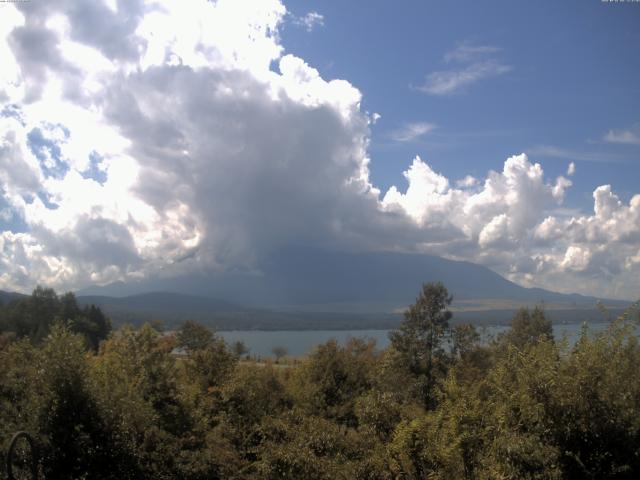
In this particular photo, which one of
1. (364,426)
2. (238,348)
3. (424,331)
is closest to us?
(364,426)

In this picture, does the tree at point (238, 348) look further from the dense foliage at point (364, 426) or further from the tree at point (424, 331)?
the dense foliage at point (364, 426)

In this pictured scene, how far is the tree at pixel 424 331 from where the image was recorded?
1510 inches

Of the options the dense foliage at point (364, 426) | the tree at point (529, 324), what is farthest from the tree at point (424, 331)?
the dense foliage at point (364, 426)

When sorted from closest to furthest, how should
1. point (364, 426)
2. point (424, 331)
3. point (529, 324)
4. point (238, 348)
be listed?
1. point (364, 426)
2. point (424, 331)
3. point (529, 324)
4. point (238, 348)

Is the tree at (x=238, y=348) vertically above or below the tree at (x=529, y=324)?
below

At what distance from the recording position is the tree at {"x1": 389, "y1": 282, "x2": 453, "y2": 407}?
38344mm

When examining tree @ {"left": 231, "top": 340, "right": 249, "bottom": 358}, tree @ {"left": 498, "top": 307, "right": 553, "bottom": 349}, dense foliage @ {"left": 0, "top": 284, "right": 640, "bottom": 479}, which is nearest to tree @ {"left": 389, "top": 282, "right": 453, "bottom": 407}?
tree @ {"left": 231, "top": 340, "right": 249, "bottom": 358}

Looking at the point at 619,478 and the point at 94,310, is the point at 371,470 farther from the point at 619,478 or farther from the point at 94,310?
the point at 94,310

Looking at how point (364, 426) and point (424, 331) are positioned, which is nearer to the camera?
point (364, 426)

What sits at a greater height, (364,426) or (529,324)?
(529,324)

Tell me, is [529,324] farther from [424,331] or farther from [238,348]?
[238,348]

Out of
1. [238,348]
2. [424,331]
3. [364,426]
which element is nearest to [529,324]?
[424,331]

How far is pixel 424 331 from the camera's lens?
39281 millimetres

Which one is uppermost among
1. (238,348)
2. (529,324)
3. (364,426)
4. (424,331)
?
(424,331)
